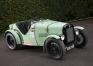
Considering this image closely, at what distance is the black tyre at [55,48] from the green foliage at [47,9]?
4968 mm

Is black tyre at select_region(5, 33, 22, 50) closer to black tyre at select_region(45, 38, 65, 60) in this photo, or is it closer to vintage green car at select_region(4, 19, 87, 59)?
vintage green car at select_region(4, 19, 87, 59)

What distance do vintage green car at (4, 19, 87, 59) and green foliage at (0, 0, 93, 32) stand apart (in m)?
3.63

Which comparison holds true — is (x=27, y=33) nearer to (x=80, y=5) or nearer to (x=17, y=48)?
(x=17, y=48)

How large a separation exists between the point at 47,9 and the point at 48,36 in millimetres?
6145

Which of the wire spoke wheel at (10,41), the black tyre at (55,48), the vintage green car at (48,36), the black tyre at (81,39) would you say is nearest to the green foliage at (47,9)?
the wire spoke wheel at (10,41)

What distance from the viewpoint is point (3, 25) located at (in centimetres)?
1166

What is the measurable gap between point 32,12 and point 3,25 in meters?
2.05

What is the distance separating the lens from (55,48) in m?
7.41

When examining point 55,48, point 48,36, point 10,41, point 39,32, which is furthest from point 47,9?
point 55,48

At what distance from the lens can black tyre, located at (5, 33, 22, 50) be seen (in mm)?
8575

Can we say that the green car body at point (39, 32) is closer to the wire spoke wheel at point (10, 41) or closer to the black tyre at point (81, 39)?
the wire spoke wheel at point (10, 41)

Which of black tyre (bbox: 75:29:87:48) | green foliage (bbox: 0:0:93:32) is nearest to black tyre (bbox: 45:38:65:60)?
black tyre (bbox: 75:29:87:48)

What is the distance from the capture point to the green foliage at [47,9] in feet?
41.3

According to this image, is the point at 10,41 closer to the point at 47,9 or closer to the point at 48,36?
the point at 48,36
